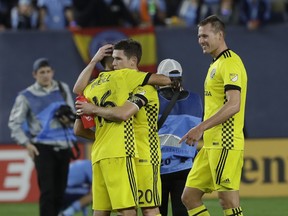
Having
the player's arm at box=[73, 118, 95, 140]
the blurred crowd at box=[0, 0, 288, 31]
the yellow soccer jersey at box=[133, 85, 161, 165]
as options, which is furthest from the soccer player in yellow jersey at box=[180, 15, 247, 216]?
the blurred crowd at box=[0, 0, 288, 31]

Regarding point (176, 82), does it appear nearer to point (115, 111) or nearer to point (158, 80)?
point (158, 80)

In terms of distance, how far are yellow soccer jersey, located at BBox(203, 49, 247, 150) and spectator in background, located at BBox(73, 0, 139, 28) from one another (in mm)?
11040

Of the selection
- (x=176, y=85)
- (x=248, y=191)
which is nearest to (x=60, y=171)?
(x=176, y=85)

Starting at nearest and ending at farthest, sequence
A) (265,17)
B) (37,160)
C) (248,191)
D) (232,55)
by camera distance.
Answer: (232,55) → (37,160) → (248,191) → (265,17)

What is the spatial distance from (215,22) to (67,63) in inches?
441

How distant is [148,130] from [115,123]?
1.23ft

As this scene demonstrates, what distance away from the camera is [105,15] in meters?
21.1

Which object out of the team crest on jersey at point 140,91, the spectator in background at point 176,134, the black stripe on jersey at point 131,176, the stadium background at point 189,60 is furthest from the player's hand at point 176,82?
the stadium background at point 189,60

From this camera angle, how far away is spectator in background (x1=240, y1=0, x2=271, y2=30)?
2081cm

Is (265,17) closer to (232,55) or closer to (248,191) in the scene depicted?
(248,191)

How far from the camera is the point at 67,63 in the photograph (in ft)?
69.8

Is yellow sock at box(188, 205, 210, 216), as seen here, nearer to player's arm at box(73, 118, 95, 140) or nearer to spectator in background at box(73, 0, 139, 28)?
player's arm at box(73, 118, 95, 140)

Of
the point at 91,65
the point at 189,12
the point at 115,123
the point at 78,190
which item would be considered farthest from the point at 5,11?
the point at 115,123

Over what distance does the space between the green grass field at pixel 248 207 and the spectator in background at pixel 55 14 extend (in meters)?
5.14
